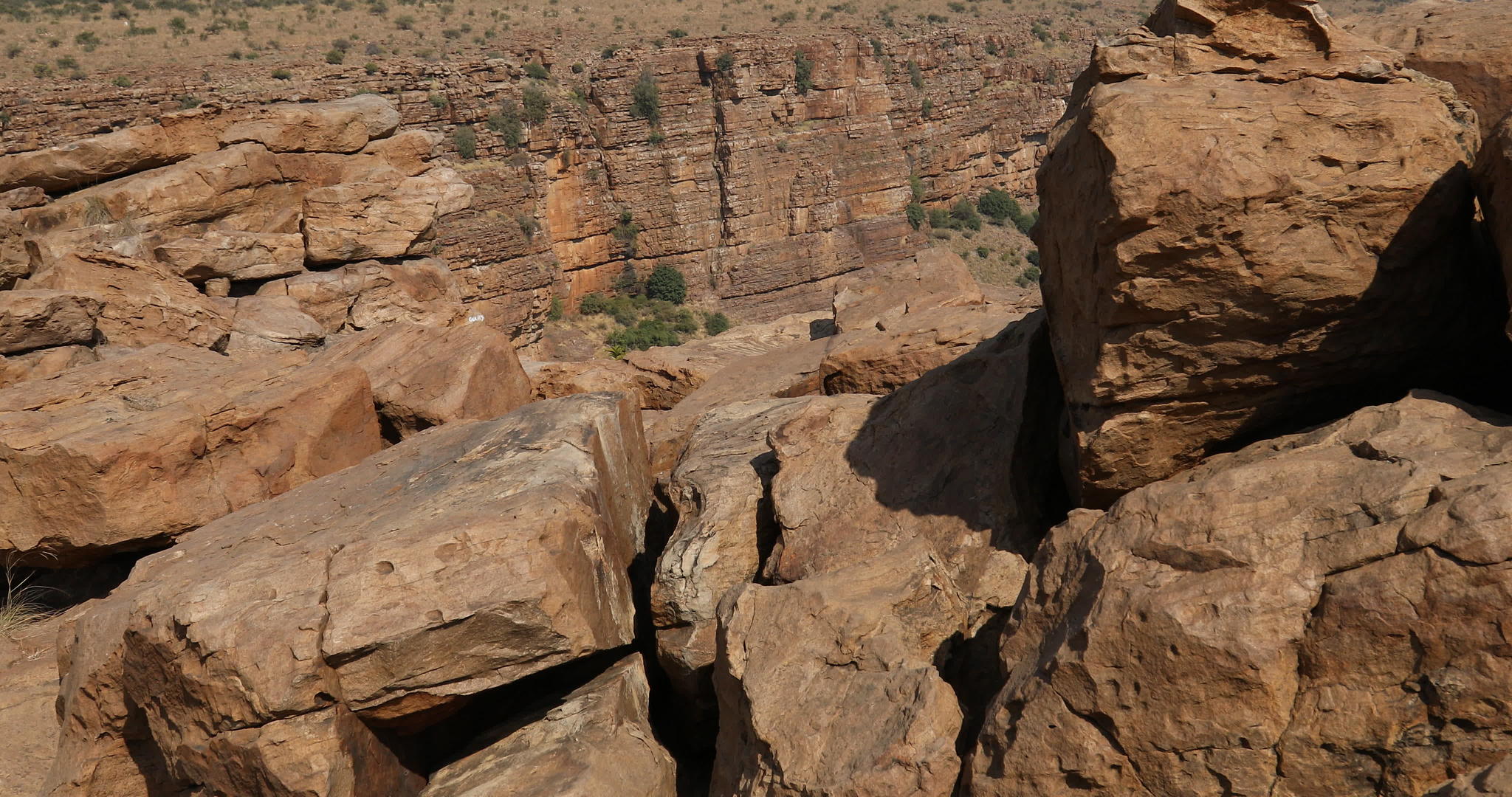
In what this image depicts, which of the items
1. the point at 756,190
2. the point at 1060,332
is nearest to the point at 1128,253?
the point at 1060,332

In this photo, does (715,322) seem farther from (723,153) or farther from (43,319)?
(43,319)

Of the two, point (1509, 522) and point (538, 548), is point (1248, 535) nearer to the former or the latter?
point (1509, 522)

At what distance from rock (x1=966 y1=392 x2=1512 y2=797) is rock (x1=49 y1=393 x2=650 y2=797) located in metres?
2.25

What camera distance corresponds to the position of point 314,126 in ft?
45.0

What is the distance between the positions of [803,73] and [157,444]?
42488mm

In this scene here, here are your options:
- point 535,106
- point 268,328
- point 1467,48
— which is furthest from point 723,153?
point 1467,48

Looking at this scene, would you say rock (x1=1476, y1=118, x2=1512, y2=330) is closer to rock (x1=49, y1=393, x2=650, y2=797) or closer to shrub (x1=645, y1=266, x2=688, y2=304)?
rock (x1=49, y1=393, x2=650, y2=797)

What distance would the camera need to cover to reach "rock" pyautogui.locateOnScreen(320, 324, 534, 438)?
8.54 m

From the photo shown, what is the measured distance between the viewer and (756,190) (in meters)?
46.4

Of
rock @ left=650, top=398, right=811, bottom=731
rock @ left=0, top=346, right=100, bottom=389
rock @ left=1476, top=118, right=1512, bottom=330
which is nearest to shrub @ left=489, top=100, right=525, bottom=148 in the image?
rock @ left=0, top=346, right=100, bottom=389

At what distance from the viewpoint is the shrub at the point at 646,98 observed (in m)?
43.7

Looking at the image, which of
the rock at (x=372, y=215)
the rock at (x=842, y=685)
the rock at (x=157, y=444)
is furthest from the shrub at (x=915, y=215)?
the rock at (x=842, y=685)

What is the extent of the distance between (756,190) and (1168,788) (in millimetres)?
43739

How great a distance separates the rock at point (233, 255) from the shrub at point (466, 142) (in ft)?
88.6
